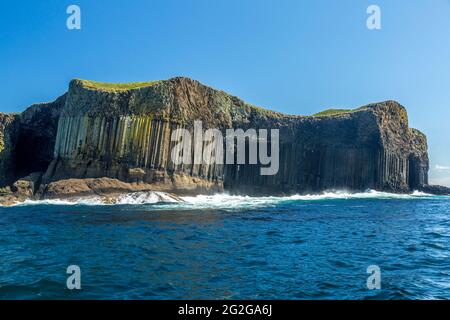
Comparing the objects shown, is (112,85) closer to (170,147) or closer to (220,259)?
(170,147)

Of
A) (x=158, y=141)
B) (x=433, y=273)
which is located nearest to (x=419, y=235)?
(x=433, y=273)

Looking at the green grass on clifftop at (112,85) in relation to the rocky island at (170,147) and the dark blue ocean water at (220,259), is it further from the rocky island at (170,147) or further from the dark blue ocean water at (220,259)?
the dark blue ocean water at (220,259)

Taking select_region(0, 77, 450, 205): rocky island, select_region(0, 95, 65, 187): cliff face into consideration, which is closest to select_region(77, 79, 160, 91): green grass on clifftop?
select_region(0, 77, 450, 205): rocky island

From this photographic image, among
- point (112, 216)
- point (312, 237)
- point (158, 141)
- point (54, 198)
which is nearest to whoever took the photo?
point (312, 237)

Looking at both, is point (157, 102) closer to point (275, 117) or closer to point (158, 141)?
point (158, 141)

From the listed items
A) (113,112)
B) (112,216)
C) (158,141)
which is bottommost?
(112,216)

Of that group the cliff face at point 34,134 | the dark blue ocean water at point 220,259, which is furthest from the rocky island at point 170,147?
the dark blue ocean water at point 220,259
